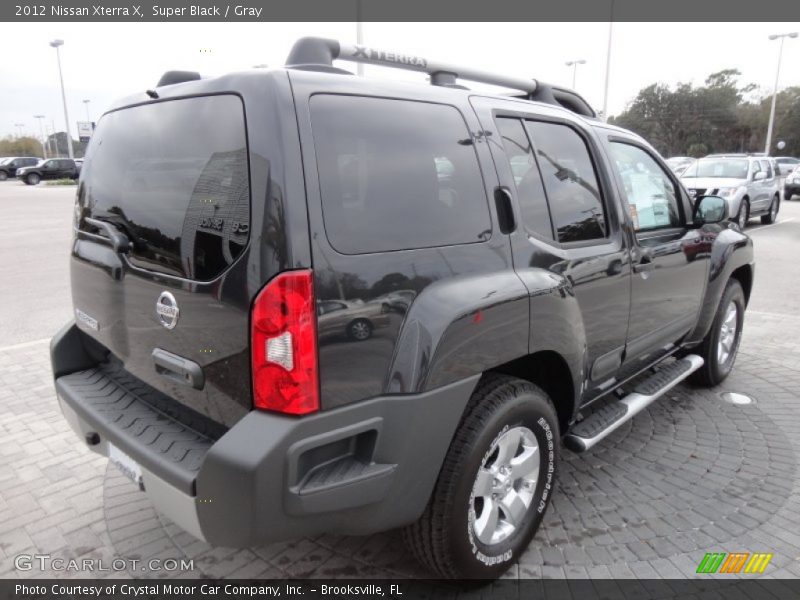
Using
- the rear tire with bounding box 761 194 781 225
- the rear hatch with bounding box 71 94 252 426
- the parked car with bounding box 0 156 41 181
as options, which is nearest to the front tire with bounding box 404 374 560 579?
the rear hatch with bounding box 71 94 252 426

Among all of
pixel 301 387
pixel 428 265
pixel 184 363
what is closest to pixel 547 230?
pixel 428 265

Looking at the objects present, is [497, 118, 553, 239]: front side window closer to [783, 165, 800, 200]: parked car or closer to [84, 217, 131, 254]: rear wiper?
[84, 217, 131, 254]: rear wiper

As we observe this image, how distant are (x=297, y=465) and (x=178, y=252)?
843 millimetres

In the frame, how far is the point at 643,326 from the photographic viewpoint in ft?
11.0

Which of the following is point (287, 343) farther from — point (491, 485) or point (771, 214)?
point (771, 214)

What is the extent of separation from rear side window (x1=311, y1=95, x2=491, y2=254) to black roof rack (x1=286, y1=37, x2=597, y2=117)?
1.03ft

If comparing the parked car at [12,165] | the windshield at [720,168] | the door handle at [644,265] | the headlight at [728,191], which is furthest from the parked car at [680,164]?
the parked car at [12,165]

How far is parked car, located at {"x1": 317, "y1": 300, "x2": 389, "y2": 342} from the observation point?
179 cm

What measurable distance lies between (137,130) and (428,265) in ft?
4.34

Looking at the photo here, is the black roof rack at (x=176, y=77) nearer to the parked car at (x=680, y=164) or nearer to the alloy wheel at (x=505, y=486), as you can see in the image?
the alloy wheel at (x=505, y=486)

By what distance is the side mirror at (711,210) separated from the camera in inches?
155

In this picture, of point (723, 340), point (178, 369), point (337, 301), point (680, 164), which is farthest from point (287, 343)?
point (680, 164)

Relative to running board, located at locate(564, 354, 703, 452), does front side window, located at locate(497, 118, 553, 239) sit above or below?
above

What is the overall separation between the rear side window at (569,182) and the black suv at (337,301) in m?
0.02
